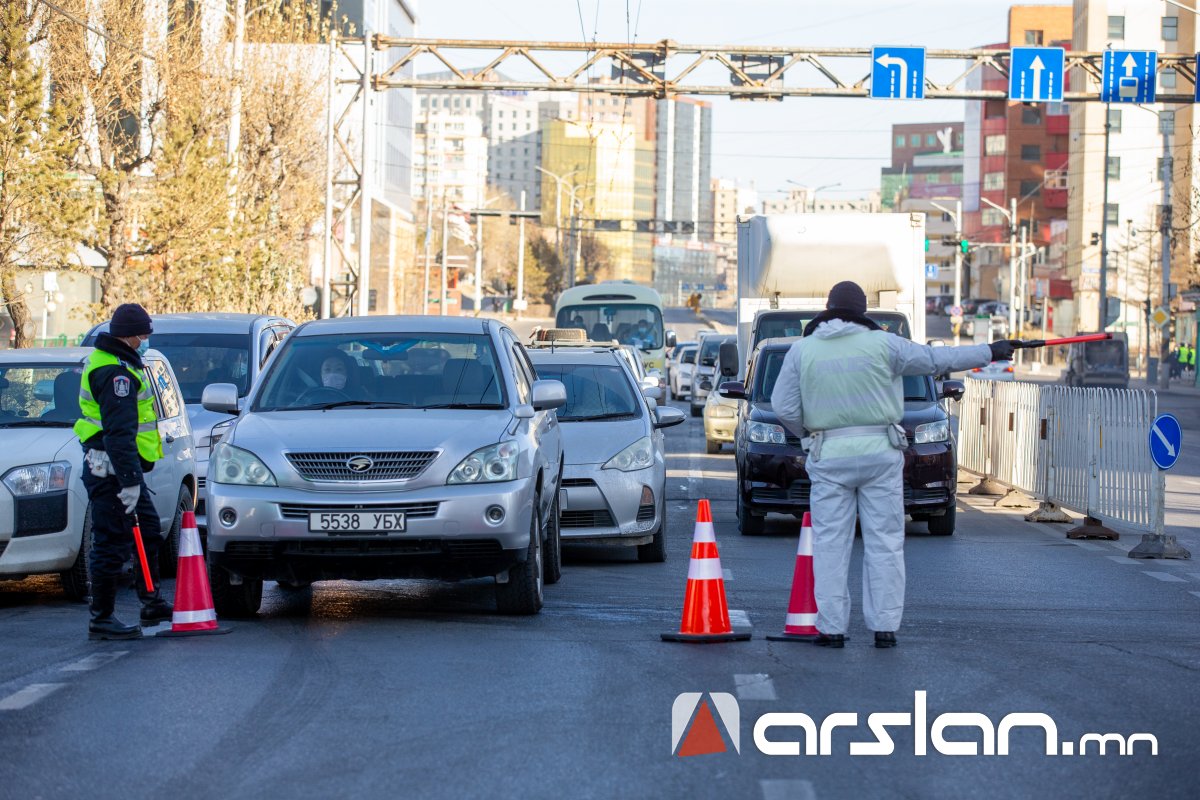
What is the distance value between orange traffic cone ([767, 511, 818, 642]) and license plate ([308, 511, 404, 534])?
209 centimetres

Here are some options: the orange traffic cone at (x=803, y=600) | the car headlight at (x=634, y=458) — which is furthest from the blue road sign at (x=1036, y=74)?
the orange traffic cone at (x=803, y=600)

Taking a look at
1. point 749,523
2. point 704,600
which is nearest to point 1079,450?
point 749,523

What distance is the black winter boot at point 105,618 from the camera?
31.2ft

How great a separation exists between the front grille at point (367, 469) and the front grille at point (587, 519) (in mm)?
3776

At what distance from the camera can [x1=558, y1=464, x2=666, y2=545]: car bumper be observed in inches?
526

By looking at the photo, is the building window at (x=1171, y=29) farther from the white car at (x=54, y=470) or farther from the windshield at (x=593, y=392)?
the white car at (x=54, y=470)

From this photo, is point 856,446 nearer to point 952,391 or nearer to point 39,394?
point 39,394

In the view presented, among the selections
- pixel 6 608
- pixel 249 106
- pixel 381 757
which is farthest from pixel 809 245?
pixel 249 106

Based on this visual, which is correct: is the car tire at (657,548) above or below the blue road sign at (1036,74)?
below

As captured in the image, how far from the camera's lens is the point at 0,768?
6387mm

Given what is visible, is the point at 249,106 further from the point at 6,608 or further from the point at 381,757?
the point at 381,757

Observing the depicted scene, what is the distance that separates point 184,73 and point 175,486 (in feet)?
67.8

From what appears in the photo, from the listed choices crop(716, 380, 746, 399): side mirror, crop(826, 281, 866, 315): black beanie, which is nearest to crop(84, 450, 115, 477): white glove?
crop(826, 281, 866, 315): black beanie

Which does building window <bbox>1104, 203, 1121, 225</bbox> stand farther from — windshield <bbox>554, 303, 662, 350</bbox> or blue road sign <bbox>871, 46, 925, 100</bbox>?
blue road sign <bbox>871, 46, 925, 100</bbox>
